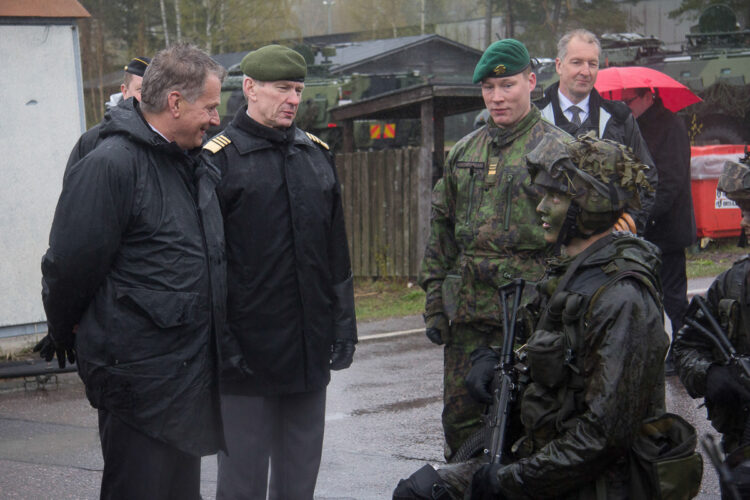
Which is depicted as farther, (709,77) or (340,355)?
(709,77)

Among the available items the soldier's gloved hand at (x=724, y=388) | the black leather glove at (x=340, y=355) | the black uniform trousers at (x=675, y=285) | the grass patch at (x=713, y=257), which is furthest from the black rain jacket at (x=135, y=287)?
the grass patch at (x=713, y=257)

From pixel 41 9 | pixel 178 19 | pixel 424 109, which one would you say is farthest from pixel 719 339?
pixel 178 19

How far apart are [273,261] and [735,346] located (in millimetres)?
1814

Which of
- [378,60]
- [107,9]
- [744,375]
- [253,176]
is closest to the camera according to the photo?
[744,375]

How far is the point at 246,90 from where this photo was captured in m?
4.16

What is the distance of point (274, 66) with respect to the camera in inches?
159

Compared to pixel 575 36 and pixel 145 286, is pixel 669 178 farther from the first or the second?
pixel 145 286

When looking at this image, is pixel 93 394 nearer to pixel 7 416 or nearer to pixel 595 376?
pixel 595 376

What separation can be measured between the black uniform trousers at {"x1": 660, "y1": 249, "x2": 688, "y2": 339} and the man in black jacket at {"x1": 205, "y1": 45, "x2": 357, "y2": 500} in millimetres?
3761

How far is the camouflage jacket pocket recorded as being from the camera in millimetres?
4211

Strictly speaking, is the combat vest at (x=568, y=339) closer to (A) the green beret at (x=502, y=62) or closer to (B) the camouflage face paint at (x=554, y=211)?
(B) the camouflage face paint at (x=554, y=211)

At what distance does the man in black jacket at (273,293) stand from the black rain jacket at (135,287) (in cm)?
64

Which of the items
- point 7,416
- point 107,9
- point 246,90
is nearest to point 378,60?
point 107,9

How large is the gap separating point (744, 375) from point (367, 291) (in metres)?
9.43
